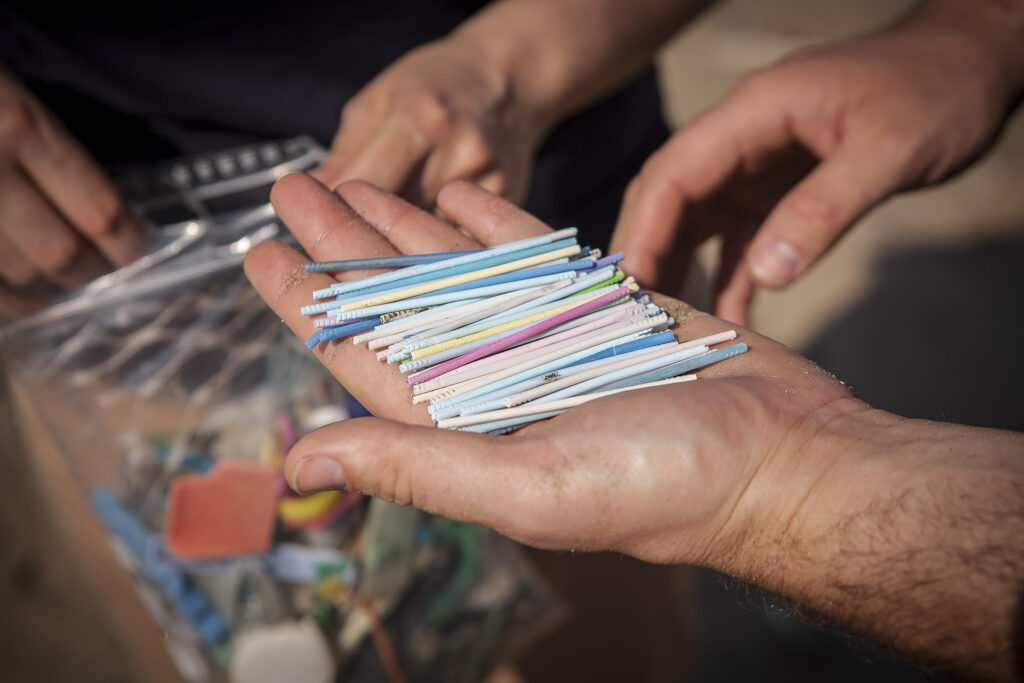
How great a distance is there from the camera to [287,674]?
1.54 m

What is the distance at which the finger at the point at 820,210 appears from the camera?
144 cm

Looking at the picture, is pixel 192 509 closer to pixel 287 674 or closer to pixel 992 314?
pixel 287 674

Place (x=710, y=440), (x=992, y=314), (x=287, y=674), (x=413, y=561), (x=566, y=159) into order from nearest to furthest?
(x=710, y=440)
(x=287, y=674)
(x=413, y=561)
(x=566, y=159)
(x=992, y=314)

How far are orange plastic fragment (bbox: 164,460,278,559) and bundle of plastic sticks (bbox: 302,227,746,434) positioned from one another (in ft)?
2.23

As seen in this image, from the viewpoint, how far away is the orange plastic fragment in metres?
1.60

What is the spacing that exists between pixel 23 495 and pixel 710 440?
263 cm

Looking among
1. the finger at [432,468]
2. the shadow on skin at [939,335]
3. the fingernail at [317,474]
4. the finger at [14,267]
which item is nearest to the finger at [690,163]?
the finger at [432,468]

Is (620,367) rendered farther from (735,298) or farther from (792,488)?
(735,298)

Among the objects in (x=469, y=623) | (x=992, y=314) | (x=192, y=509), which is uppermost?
(x=192, y=509)

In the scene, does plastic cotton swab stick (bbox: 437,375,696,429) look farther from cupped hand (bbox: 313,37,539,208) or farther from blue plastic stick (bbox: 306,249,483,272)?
cupped hand (bbox: 313,37,539,208)

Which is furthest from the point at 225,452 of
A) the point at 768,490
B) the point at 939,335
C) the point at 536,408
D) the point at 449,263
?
the point at 939,335

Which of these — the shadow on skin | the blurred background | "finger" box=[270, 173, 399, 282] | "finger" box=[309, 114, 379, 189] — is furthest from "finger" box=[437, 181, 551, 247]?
the shadow on skin

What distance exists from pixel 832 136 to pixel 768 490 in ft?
3.06

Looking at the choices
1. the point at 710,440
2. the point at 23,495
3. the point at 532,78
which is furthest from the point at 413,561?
the point at 23,495
